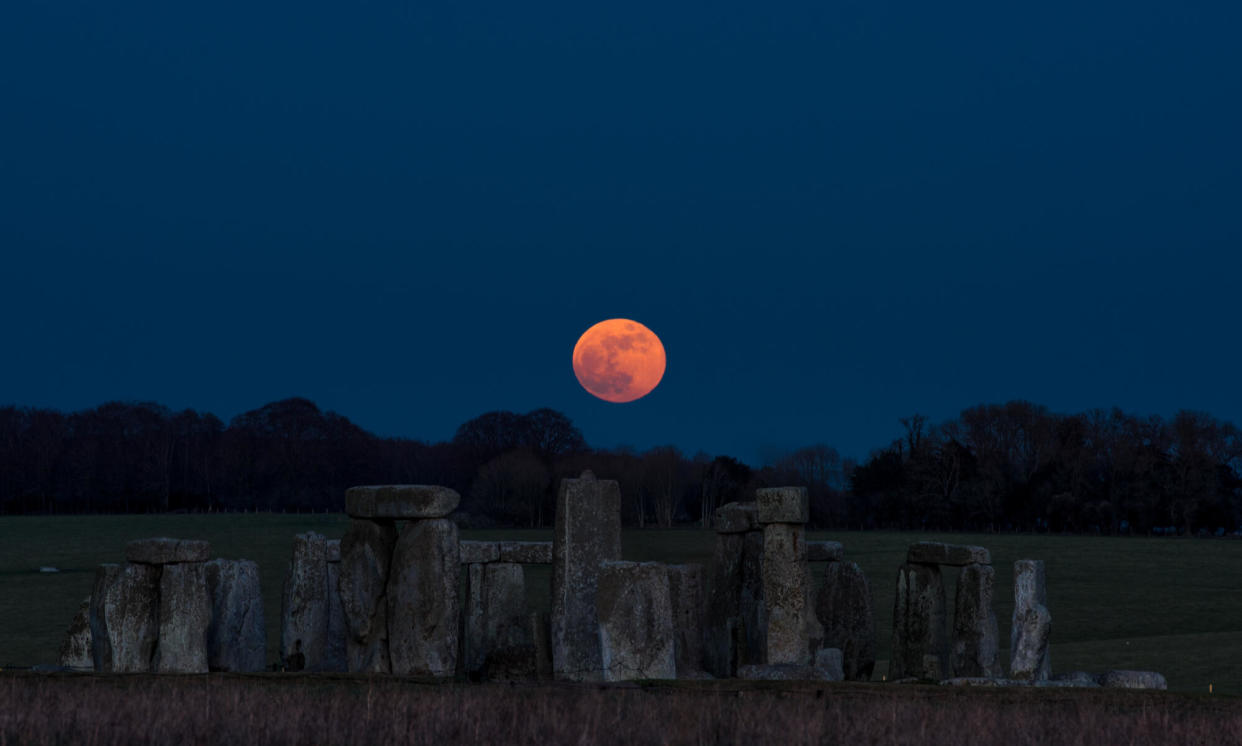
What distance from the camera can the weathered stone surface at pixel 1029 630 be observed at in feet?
61.4

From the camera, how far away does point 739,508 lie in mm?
21734

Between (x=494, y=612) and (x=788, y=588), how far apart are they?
584cm

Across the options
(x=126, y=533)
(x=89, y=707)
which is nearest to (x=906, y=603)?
(x=89, y=707)

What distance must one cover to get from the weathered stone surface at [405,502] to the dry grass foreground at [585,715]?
9.10ft

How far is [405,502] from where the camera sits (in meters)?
16.7

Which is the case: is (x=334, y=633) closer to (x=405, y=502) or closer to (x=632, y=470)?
(x=405, y=502)

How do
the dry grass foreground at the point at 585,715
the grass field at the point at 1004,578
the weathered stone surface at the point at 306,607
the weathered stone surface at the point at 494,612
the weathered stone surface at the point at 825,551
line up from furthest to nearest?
the grass field at the point at 1004,578
the weathered stone surface at the point at 825,551
the weathered stone surface at the point at 494,612
the weathered stone surface at the point at 306,607
the dry grass foreground at the point at 585,715

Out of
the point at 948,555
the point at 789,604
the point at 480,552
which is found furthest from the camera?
the point at 480,552

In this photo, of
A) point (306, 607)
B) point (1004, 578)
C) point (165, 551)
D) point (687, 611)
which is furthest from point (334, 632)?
point (1004, 578)

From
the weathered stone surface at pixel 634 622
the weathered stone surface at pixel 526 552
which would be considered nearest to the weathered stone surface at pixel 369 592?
the weathered stone surface at pixel 634 622

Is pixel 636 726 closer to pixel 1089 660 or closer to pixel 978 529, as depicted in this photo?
pixel 1089 660

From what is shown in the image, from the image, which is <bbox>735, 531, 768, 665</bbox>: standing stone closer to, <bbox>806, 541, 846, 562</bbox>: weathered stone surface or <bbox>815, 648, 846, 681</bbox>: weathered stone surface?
<bbox>815, 648, 846, 681</bbox>: weathered stone surface

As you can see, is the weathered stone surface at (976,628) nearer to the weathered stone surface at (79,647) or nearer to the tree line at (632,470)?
the weathered stone surface at (79,647)

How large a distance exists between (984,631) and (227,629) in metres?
11.4
